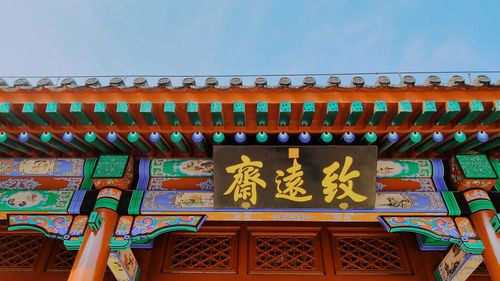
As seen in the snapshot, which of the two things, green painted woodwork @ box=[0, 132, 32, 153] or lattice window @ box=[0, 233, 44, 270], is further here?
lattice window @ box=[0, 233, 44, 270]

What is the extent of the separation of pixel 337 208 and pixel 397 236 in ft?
5.63

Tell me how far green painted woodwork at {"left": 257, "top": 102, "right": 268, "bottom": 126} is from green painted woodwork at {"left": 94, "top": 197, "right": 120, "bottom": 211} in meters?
2.03

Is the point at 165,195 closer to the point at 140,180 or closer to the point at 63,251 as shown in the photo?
the point at 140,180

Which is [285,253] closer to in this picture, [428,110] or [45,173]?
[428,110]

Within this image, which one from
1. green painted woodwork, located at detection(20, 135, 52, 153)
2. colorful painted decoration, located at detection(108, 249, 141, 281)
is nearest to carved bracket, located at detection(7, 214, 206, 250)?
colorful painted decoration, located at detection(108, 249, 141, 281)

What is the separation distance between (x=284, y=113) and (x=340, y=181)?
115 cm

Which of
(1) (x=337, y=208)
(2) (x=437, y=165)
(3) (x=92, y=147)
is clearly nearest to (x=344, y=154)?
(1) (x=337, y=208)

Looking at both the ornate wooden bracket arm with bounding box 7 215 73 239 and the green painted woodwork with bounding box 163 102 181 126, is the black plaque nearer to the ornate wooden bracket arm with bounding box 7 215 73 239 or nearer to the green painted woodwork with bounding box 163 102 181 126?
the green painted woodwork with bounding box 163 102 181 126

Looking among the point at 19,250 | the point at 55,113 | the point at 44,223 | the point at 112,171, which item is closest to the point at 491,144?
the point at 112,171

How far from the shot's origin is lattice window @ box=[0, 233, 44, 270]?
5.05m

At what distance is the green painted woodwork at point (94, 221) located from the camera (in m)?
3.93

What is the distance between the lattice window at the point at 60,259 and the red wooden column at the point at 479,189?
5373 mm

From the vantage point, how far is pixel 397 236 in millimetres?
5312

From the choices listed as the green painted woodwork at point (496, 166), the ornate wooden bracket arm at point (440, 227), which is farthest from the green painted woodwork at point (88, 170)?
the green painted woodwork at point (496, 166)
